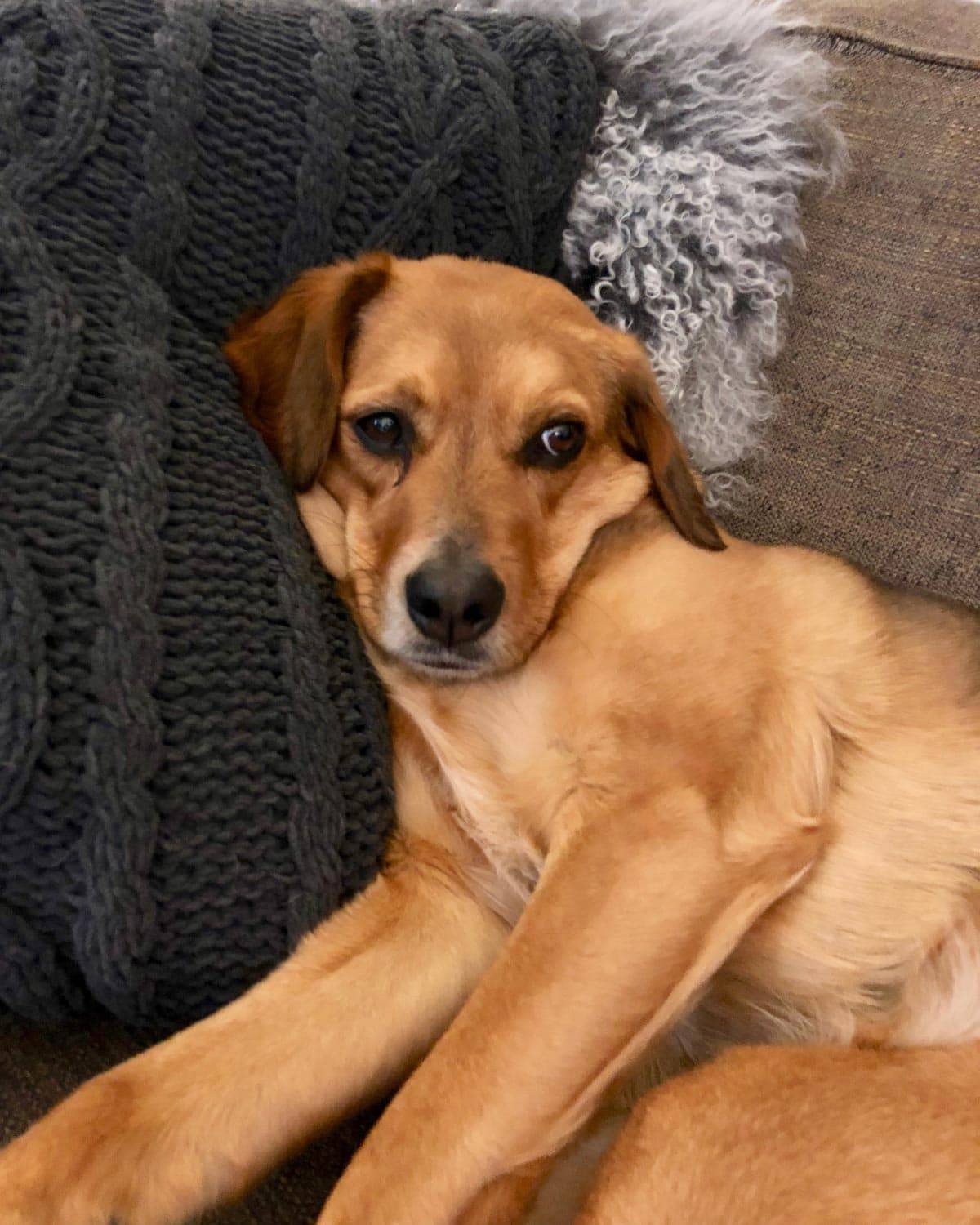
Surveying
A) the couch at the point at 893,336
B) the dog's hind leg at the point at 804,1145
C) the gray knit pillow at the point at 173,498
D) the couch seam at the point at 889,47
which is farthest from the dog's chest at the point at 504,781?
the couch seam at the point at 889,47

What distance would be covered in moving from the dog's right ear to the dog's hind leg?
2.95 feet

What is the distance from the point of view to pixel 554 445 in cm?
147

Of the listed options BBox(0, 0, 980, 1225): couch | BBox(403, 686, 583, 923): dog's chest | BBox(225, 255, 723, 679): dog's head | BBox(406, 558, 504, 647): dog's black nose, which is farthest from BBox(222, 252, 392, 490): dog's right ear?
BBox(0, 0, 980, 1225): couch

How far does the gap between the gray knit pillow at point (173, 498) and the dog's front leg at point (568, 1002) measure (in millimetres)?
238

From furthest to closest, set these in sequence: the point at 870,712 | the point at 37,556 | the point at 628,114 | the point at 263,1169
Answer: the point at 628,114, the point at 870,712, the point at 263,1169, the point at 37,556

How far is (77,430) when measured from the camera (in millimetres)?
1121

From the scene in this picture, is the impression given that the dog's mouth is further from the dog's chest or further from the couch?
the couch

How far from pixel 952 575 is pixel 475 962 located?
89cm

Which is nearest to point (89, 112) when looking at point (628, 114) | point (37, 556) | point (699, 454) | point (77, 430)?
point (77, 430)

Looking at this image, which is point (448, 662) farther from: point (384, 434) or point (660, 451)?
point (660, 451)

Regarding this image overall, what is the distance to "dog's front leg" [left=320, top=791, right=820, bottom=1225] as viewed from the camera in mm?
1059

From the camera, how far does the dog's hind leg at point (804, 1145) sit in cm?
100

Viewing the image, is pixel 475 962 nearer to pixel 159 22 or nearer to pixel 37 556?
pixel 37 556

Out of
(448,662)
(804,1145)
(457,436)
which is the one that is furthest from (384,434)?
(804,1145)
